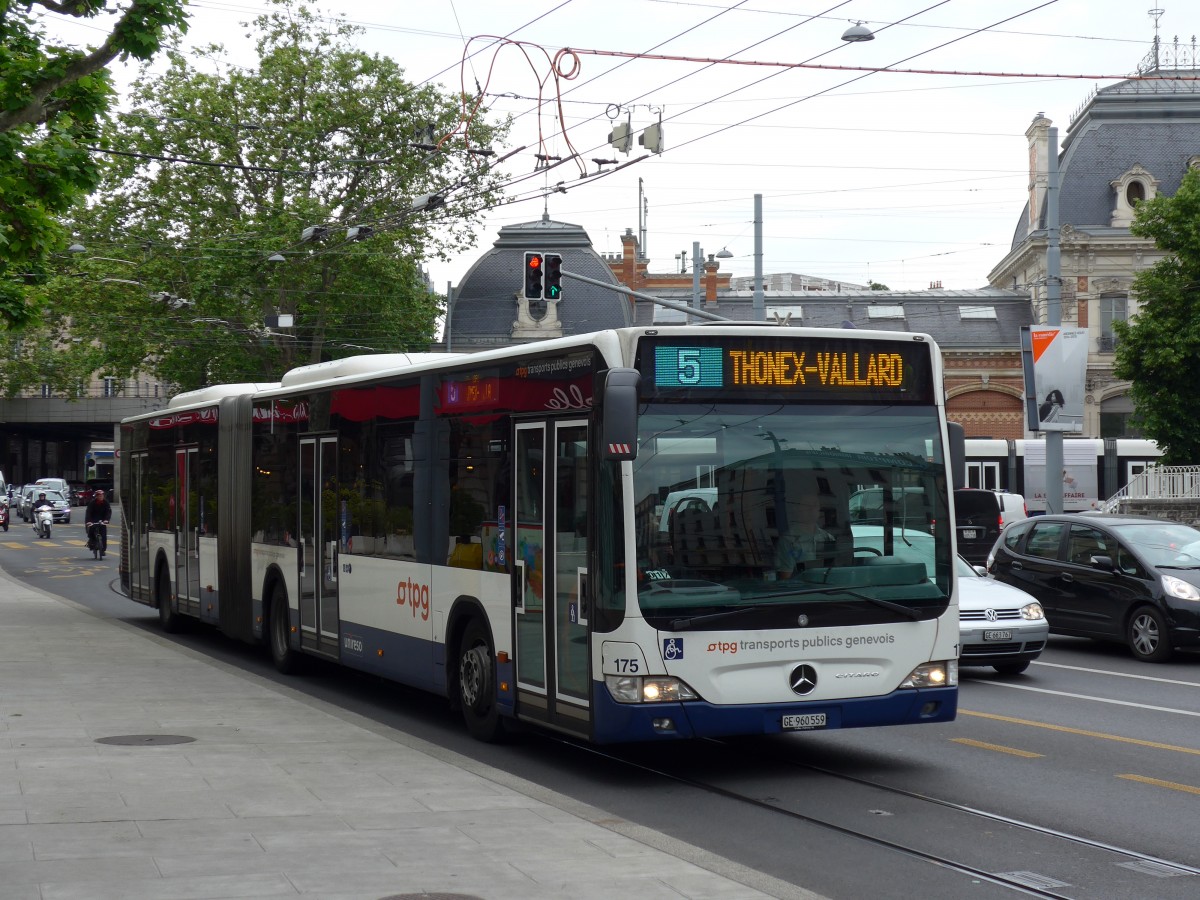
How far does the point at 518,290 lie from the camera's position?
7169 centimetres

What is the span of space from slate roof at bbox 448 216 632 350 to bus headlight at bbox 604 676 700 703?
189ft

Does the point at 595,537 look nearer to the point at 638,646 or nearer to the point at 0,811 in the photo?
the point at 638,646

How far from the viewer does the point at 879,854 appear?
7711 mm

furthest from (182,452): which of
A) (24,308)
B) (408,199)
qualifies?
(408,199)

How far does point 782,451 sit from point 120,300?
1659 inches

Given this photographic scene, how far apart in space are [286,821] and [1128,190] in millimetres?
66133

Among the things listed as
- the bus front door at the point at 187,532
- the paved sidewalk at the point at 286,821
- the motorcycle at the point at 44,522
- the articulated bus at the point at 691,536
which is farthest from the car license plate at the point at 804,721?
the motorcycle at the point at 44,522

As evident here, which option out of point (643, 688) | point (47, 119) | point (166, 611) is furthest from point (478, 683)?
point (166, 611)

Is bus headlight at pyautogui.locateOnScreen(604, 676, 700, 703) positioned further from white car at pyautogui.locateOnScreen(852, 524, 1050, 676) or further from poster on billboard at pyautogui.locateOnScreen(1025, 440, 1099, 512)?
poster on billboard at pyautogui.locateOnScreen(1025, 440, 1099, 512)

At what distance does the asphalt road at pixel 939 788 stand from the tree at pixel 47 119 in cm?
534

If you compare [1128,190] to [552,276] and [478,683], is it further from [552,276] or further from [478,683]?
[478,683]

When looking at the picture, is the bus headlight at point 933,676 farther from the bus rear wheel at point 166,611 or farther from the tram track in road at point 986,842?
the bus rear wheel at point 166,611

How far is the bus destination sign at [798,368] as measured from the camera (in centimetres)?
965

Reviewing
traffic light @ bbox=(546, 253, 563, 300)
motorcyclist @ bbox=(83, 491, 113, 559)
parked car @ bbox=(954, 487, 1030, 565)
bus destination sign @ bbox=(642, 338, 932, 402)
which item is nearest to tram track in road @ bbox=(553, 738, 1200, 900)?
bus destination sign @ bbox=(642, 338, 932, 402)
